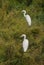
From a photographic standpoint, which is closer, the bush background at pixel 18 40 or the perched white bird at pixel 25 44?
the bush background at pixel 18 40

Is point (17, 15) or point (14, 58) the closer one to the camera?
point (14, 58)

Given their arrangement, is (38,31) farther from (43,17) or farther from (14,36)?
(43,17)

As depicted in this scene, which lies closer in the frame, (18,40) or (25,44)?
(25,44)

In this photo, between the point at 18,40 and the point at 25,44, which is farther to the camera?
the point at 18,40

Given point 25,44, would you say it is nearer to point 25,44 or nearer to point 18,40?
point 25,44

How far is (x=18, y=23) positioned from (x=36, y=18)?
1.58 meters

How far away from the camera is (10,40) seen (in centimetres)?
740

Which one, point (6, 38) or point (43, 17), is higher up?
point (6, 38)

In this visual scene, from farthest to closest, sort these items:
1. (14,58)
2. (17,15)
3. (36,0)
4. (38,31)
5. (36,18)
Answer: (36,0) < (36,18) < (17,15) < (38,31) < (14,58)

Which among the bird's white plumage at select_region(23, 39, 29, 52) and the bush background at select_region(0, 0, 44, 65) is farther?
the bird's white plumage at select_region(23, 39, 29, 52)

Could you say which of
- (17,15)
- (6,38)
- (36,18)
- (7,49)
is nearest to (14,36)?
(6,38)

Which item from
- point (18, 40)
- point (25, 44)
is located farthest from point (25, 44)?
point (18, 40)

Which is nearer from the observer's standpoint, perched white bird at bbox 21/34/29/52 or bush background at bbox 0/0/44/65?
bush background at bbox 0/0/44/65

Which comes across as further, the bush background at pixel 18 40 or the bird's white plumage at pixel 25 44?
the bird's white plumage at pixel 25 44
